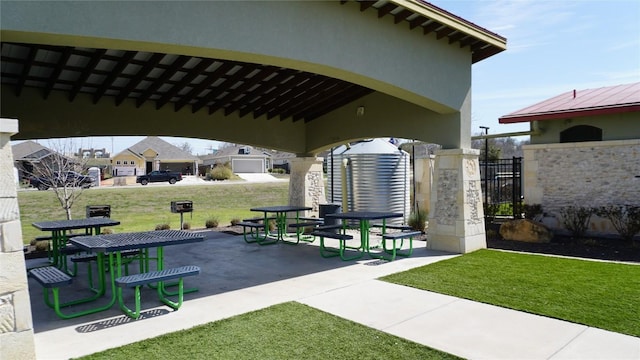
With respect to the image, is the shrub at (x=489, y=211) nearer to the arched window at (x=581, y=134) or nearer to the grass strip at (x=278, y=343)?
the arched window at (x=581, y=134)

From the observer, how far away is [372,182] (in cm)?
1303

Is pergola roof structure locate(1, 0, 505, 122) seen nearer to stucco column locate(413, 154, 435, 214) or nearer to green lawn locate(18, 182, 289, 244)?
stucco column locate(413, 154, 435, 214)

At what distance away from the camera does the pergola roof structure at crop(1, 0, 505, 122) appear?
23.6ft

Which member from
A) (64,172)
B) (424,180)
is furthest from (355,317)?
(64,172)

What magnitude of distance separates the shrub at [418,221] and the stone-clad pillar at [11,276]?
32.0ft

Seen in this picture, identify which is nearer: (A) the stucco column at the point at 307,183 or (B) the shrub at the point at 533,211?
(B) the shrub at the point at 533,211

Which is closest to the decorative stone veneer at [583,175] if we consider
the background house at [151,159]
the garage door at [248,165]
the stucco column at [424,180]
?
the stucco column at [424,180]

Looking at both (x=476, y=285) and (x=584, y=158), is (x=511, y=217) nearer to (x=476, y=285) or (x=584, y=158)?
(x=584, y=158)

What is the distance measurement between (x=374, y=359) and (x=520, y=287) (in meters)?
3.26

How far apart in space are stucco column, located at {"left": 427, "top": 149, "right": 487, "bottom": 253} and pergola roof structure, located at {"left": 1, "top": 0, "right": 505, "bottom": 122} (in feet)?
8.18

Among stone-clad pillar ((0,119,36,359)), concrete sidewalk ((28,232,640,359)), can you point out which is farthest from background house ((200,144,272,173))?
stone-clad pillar ((0,119,36,359))

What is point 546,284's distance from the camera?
19.8ft

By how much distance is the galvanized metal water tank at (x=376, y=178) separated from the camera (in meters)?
13.0

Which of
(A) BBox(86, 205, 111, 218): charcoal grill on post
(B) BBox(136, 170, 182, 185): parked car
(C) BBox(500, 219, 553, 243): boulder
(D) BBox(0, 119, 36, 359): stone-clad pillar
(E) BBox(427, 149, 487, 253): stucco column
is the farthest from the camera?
(B) BBox(136, 170, 182, 185): parked car
